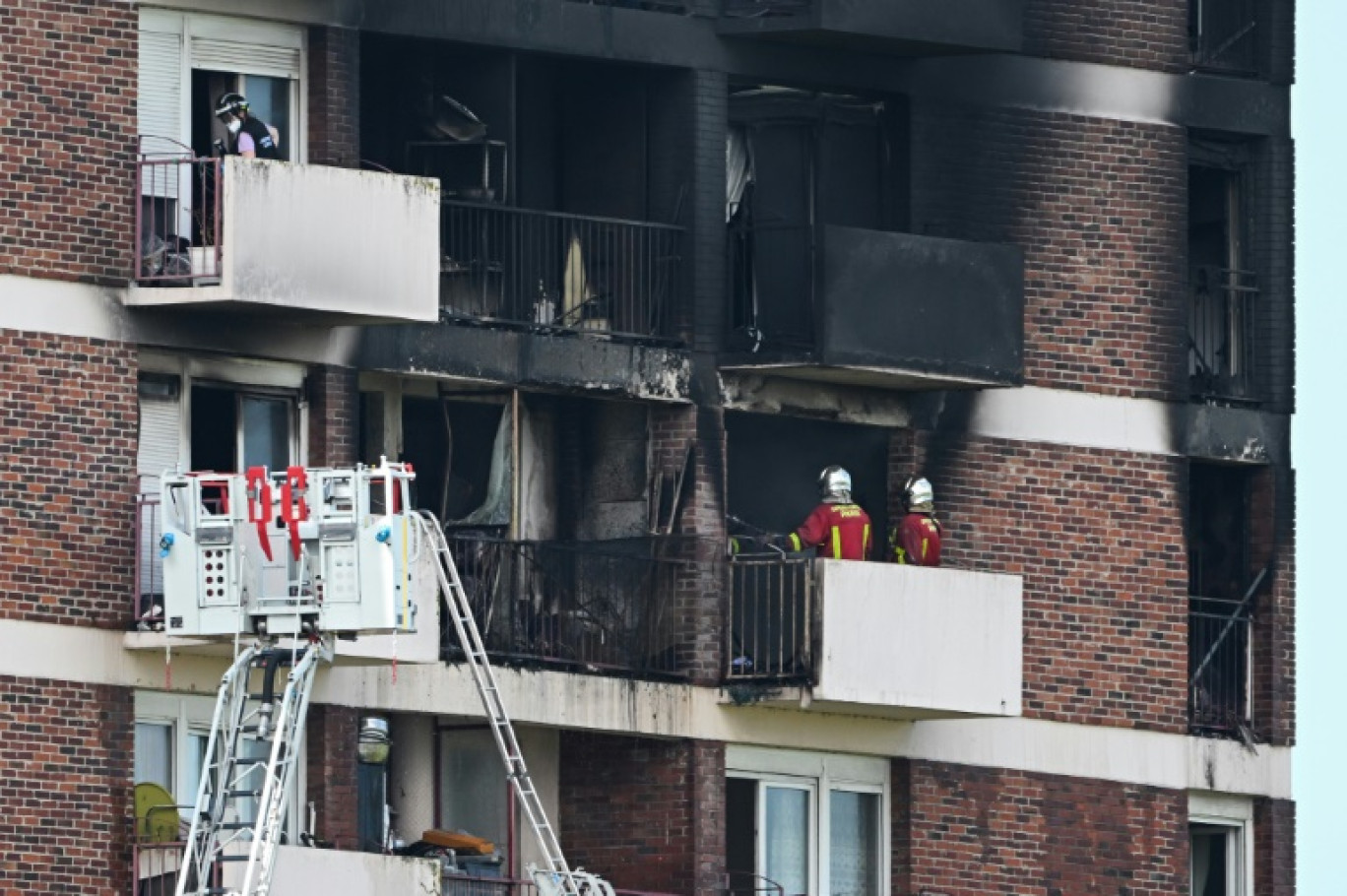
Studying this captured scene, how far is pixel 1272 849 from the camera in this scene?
77625 mm

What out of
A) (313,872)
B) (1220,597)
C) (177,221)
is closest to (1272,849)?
(1220,597)

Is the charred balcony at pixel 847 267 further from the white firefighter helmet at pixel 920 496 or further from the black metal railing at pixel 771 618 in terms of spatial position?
the black metal railing at pixel 771 618

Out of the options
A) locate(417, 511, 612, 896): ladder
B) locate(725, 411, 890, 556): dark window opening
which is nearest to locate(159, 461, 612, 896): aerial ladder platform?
locate(417, 511, 612, 896): ladder

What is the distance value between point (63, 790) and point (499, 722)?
5.44m

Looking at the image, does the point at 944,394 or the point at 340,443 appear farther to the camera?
the point at 944,394

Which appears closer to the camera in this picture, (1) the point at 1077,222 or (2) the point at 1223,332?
(1) the point at 1077,222

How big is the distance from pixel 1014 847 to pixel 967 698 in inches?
108

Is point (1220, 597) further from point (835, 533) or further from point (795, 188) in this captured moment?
point (795, 188)

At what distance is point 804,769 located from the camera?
243 ft

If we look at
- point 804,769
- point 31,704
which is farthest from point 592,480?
point 31,704

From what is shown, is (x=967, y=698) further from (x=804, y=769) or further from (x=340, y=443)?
(x=340, y=443)

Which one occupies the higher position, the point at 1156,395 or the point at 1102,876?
the point at 1156,395

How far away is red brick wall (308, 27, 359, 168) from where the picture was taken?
70562 mm

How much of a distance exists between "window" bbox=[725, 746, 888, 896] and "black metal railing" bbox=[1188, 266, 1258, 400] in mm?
7032
